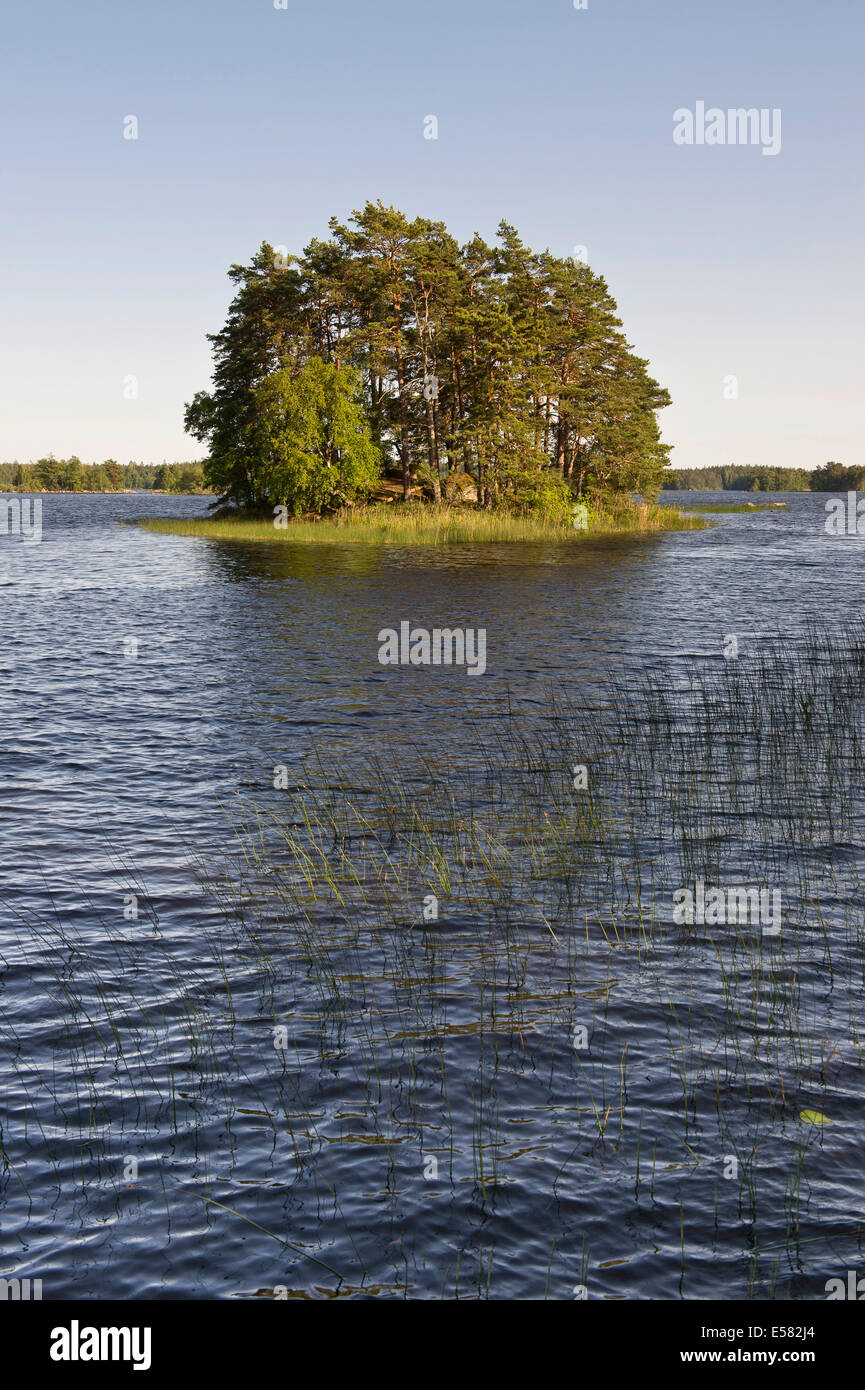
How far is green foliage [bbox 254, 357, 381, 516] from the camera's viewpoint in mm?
71875

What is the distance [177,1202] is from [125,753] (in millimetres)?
14079

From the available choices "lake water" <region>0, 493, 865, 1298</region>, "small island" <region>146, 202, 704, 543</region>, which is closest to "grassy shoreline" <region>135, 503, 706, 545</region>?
"small island" <region>146, 202, 704, 543</region>

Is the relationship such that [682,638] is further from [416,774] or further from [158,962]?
[158,962]

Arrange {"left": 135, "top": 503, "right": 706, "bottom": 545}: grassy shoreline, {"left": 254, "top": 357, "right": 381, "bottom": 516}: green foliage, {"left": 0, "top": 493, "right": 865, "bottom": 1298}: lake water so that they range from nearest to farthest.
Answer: {"left": 0, "top": 493, "right": 865, "bottom": 1298}: lake water, {"left": 254, "top": 357, "right": 381, "bottom": 516}: green foliage, {"left": 135, "top": 503, "right": 706, "bottom": 545}: grassy shoreline

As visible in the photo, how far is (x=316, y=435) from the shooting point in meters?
72.7

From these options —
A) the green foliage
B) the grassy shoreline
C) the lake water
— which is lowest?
the lake water

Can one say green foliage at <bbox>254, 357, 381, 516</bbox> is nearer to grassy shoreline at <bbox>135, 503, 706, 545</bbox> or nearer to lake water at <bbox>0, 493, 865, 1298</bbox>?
grassy shoreline at <bbox>135, 503, 706, 545</bbox>

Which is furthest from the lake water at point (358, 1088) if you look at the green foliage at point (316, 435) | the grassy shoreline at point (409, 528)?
the green foliage at point (316, 435)

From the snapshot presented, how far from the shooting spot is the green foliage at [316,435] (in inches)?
2830

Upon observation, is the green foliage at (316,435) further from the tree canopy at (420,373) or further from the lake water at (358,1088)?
the lake water at (358,1088)

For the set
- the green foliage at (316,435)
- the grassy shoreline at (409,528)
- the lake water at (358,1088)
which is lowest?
the lake water at (358,1088)

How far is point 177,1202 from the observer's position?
277 inches
